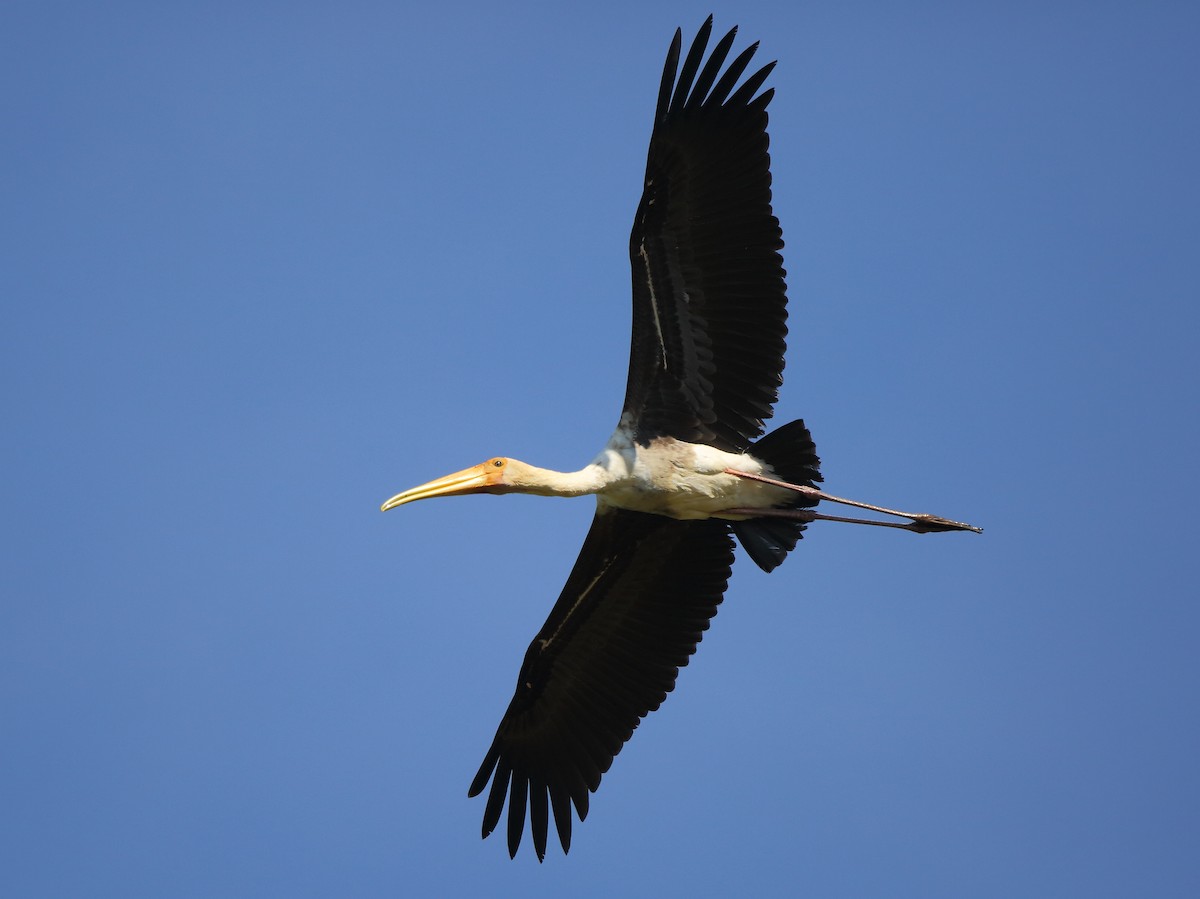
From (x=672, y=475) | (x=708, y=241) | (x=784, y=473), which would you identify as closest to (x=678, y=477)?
(x=672, y=475)

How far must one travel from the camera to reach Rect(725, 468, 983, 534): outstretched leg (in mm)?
13180

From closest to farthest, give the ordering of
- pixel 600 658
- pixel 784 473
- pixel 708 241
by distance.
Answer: pixel 708 241 → pixel 784 473 → pixel 600 658

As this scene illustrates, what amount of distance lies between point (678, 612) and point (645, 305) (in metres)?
2.88

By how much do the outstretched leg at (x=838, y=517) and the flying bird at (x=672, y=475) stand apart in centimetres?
2

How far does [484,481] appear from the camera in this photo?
13.6 meters

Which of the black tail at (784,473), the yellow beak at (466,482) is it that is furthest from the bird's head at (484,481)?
the black tail at (784,473)

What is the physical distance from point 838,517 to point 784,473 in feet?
2.13

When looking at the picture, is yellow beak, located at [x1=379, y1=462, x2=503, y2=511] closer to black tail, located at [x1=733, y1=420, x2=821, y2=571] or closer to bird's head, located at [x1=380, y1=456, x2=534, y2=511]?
bird's head, located at [x1=380, y1=456, x2=534, y2=511]

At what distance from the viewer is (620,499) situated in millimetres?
13383

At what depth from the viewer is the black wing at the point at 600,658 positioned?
45.5 ft

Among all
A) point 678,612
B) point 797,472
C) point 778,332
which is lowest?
point 678,612

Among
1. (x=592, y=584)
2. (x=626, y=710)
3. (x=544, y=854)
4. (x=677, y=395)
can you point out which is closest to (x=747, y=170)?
(x=677, y=395)

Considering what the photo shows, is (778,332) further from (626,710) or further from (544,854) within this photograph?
(544,854)

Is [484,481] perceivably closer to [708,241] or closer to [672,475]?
[672,475]
